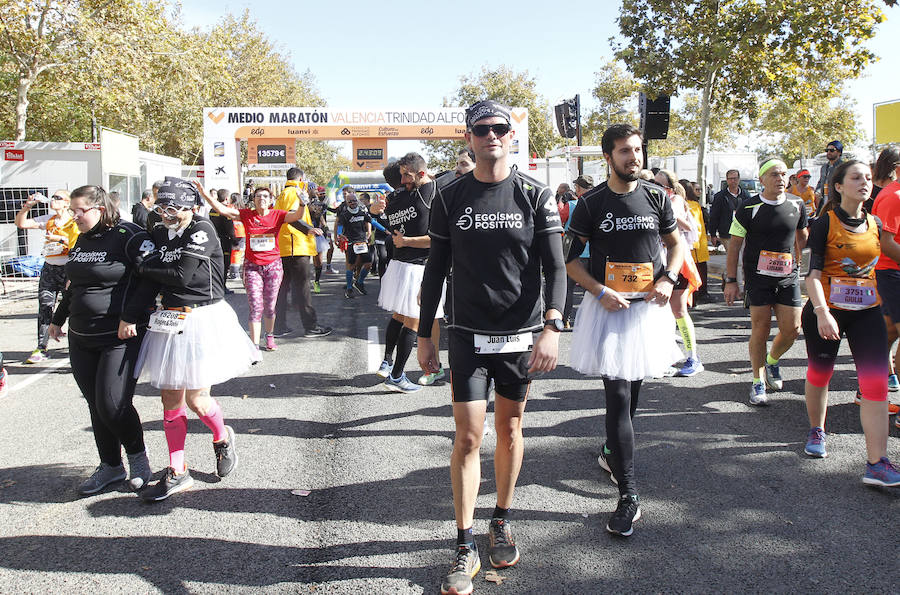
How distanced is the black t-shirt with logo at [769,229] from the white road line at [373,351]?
3.88 metres

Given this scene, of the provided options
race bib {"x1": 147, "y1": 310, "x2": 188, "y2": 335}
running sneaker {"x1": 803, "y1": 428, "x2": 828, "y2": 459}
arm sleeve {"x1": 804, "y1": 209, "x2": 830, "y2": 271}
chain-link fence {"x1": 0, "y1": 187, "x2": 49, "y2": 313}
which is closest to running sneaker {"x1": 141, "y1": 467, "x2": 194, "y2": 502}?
race bib {"x1": 147, "y1": 310, "x2": 188, "y2": 335}

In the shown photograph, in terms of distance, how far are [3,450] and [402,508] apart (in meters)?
3.20

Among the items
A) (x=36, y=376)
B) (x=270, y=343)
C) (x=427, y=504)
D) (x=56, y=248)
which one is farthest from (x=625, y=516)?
(x=56, y=248)

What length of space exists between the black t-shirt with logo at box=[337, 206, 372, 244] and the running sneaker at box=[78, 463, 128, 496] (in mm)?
9491

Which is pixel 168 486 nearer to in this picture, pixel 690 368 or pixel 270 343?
pixel 270 343

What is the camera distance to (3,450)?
17.0ft

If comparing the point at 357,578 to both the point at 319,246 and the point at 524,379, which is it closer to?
the point at 524,379

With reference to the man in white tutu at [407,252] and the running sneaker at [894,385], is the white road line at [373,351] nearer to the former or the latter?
the man in white tutu at [407,252]

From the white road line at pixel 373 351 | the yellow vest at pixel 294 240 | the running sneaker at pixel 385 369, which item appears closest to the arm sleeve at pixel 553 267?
the running sneaker at pixel 385 369

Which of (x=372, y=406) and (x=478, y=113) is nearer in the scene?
(x=478, y=113)

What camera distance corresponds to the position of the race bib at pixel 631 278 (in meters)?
3.84

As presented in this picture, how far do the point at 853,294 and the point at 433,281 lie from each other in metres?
2.74

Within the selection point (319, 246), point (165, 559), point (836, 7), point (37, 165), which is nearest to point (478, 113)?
point (165, 559)

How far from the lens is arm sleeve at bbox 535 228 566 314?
326 cm
